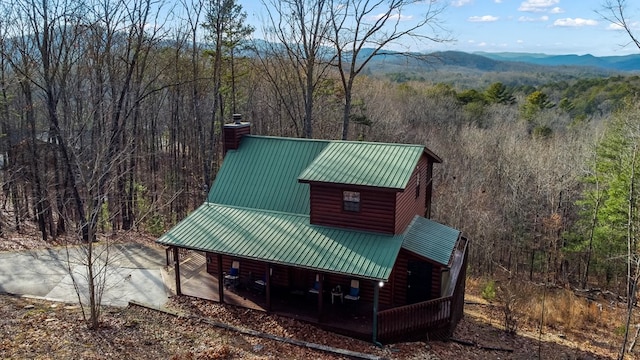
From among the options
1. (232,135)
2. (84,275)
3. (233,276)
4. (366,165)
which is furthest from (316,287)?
(84,275)

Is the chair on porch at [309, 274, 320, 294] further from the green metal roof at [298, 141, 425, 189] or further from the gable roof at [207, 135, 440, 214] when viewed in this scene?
the green metal roof at [298, 141, 425, 189]

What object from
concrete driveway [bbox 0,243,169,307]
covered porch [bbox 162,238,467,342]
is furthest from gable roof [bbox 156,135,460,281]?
concrete driveway [bbox 0,243,169,307]

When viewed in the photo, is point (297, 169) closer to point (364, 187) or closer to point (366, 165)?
point (366, 165)

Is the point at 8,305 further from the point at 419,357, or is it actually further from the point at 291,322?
the point at 419,357

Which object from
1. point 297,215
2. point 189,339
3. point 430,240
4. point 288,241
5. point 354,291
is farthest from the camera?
point 297,215

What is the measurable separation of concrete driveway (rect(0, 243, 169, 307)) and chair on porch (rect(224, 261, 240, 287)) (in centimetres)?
201

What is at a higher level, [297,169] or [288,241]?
[297,169]

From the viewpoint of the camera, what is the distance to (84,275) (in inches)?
631

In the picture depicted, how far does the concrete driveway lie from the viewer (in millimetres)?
14750

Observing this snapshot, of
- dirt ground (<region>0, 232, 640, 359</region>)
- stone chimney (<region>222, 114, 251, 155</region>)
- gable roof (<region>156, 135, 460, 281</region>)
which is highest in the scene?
stone chimney (<region>222, 114, 251, 155</region>)

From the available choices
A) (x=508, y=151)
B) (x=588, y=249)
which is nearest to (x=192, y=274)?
(x=588, y=249)

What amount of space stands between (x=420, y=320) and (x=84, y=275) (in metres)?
11.7

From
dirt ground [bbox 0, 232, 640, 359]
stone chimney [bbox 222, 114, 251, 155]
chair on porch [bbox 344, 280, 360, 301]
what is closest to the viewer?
dirt ground [bbox 0, 232, 640, 359]

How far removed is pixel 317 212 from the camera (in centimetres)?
1448
